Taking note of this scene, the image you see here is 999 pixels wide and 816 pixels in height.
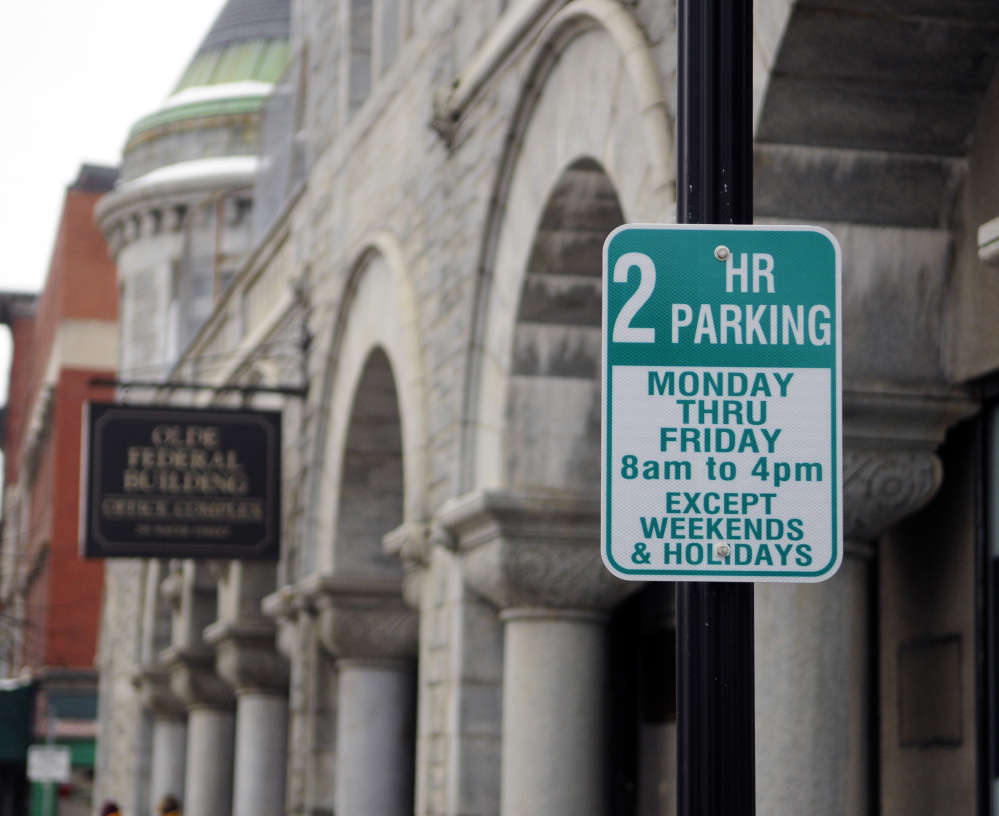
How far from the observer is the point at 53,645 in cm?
4216

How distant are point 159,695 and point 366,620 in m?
10.9

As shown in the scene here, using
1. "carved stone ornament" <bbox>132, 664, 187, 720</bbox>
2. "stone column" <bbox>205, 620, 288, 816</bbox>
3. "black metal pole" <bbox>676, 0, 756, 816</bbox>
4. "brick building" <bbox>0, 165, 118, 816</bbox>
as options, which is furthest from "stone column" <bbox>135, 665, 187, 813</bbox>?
"black metal pole" <bbox>676, 0, 756, 816</bbox>

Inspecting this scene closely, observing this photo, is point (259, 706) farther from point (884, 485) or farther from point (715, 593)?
point (715, 593)

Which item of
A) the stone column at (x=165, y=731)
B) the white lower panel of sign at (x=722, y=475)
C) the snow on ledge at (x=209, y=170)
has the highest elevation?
the snow on ledge at (x=209, y=170)

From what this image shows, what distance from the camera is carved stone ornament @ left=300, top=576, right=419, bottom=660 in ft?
41.9

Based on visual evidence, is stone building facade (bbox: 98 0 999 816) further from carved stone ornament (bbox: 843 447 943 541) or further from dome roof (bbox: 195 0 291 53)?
dome roof (bbox: 195 0 291 53)

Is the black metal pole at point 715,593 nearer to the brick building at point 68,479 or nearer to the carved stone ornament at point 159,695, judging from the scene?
the carved stone ornament at point 159,695

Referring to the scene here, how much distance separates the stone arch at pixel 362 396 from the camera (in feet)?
39.7

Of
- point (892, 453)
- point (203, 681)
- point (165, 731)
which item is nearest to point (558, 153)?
point (892, 453)

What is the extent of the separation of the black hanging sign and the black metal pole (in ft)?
39.2

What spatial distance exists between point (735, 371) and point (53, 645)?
41.1 meters

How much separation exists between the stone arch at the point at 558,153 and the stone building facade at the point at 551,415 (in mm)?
24

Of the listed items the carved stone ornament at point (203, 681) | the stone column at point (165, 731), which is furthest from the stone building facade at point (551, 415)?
the stone column at point (165, 731)

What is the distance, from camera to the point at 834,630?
21.5 feet
